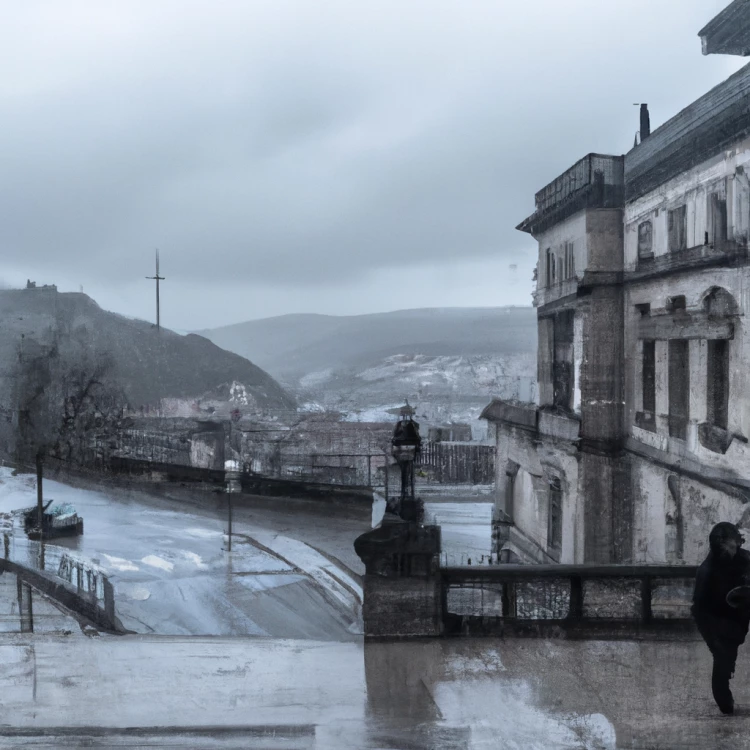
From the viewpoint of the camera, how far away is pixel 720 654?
408 centimetres

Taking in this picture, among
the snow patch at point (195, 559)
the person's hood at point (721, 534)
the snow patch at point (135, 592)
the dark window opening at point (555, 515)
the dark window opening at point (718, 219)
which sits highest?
the dark window opening at point (718, 219)

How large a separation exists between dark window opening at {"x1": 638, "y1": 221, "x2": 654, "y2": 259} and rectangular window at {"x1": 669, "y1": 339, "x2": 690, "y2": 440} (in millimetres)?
1494

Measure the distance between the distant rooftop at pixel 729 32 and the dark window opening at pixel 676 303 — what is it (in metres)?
2.89

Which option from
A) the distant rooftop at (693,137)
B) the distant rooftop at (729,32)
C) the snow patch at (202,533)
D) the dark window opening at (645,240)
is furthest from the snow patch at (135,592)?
the distant rooftop at (729,32)

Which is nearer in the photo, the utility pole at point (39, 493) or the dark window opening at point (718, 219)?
the dark window opening at point (718, 219)

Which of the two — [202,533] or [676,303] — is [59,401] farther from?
[676,303]

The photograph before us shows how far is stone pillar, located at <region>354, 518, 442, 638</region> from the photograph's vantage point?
5234 mm

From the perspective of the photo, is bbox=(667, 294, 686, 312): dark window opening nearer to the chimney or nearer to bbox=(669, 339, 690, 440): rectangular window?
bbox=(669, 339, 690, 440): rectangular window

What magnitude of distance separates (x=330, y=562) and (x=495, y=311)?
17.4 ft

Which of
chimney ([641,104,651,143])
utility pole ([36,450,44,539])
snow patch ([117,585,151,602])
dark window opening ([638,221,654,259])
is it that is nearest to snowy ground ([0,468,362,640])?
snow patch ([117,585,151,602])

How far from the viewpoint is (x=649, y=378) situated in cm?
955

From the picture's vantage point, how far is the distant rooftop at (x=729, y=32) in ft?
26.6

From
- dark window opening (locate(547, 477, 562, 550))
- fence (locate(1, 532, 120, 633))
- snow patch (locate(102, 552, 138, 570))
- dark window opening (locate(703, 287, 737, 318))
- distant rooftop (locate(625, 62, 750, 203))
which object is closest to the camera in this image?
distant rooftop (locate(625, 62, 750, 203))

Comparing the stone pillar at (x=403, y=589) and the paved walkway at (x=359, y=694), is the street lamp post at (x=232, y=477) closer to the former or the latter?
the paved walkway at (x=359, y=694)
